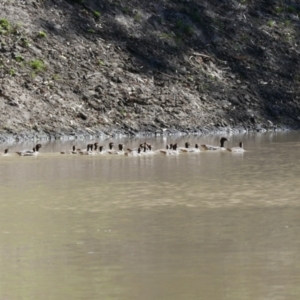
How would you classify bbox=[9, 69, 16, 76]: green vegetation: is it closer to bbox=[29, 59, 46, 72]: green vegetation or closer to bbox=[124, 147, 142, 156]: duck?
bbox=[29, 59, 46, 72]: green vegetation

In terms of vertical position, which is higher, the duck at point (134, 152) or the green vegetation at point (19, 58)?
the green vegetation at point (19, 58)

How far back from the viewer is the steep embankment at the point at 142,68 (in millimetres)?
32125

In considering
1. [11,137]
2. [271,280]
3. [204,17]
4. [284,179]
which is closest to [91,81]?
[11,137]

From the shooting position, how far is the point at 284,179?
771 inches

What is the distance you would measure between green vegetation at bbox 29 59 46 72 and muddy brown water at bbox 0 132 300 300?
10288 millimetres

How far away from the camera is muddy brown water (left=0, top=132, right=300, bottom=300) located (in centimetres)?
1088

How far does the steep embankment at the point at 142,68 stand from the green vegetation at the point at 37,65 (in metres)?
0.04

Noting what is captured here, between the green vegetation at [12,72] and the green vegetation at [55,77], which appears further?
the green vegetation at [55,77]

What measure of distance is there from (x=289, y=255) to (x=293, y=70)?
26652mm

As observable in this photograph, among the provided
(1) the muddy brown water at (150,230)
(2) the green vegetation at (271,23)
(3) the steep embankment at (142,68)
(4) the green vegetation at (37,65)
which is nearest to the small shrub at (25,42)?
(3) the steep embankment at (142,68)

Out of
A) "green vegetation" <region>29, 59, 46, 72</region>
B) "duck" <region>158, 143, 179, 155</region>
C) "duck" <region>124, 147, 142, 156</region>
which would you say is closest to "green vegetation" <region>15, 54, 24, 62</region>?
"green vegetation" <region>29, 59, 46, 72</region>

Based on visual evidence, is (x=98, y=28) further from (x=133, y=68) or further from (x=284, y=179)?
(x=284, y=179)

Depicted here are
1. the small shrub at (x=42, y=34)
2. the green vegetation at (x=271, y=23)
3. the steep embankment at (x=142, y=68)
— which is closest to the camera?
the steep embankment at (x=142, y=68)

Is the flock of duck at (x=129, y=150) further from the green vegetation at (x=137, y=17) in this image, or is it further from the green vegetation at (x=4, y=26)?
the green vegetation at (x=137, y=17)
